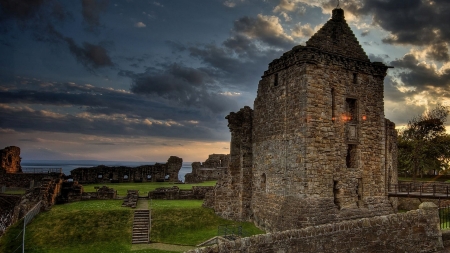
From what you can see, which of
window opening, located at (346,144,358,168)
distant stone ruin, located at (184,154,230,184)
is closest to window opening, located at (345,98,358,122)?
window opening, located at (346,144,358,168)

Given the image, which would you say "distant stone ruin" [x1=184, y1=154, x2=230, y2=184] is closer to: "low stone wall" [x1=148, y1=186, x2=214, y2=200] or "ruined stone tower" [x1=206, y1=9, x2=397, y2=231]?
"low stone wall" [x1=148, y1=186, x2=214, y2=200]

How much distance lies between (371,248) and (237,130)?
13.6m

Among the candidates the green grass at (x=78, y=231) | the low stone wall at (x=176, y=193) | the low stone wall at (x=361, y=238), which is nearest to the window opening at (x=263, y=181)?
the low stone wall at (x=176, y=193)

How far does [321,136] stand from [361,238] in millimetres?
6902

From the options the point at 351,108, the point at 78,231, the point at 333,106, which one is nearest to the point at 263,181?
the point at 333,106

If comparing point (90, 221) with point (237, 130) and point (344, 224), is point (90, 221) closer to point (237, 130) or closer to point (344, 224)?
point (237, 130)

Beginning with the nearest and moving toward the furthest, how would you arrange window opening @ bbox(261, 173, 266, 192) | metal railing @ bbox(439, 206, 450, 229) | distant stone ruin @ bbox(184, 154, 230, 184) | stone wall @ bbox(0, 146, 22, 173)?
1. metal railing @ bbox(439, 206, 450, 229)
2. window opening @ bbox(261, 173, 266, 192)
3. stone wall @ bbox(0, 146, 22, 173)
4. distant stone ruin @ bbox(184, 154, 230, 184)

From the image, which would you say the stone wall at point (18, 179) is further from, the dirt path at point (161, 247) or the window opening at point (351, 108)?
the window opening at point (351, 108)

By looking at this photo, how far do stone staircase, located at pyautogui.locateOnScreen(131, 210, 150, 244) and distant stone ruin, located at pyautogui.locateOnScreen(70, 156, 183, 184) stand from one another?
784 inches

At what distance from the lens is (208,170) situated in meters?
45.5

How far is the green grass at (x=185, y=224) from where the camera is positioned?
2075 cm

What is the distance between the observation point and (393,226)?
13.6 metres

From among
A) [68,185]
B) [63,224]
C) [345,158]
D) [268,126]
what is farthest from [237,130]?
[68,185]

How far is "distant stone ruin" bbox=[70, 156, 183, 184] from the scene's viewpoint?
40281 millimetres
